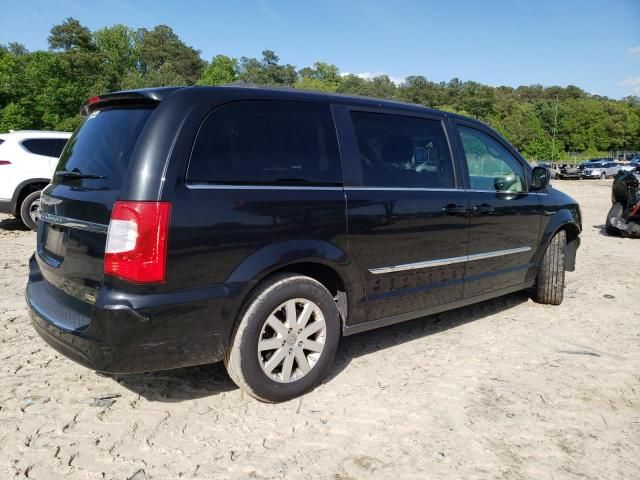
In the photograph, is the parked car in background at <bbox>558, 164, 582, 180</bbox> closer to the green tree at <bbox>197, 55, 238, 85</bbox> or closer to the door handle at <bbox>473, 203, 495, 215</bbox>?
the door handle at <bbox>473, 203, 495, 215</bbox>

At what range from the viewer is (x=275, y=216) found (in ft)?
9.32

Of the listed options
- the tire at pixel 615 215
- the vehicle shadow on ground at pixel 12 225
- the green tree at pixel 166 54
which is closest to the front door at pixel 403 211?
the tire at pixel 615 215

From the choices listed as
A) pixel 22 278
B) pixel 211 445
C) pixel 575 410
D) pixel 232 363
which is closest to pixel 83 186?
pixel 232 363

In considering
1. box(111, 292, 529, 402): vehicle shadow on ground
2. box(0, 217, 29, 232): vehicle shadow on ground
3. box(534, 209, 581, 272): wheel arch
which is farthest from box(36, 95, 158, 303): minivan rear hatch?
box(0, 217, 29, 232): vehicle shadow on ground

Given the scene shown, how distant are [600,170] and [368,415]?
4544 centimetres

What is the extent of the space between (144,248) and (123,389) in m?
1.26

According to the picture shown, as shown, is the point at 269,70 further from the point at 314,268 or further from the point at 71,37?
the point at 314,268

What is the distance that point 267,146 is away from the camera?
2916mm

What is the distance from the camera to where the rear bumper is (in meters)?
2.49

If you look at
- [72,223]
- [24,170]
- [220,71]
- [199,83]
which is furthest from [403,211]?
[220,71]

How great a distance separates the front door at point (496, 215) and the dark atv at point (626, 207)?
6151mm

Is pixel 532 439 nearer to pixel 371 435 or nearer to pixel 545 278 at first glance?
pixel 371 435

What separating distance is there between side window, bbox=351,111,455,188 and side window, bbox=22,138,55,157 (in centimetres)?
777

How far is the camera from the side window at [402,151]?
11.2 feet
